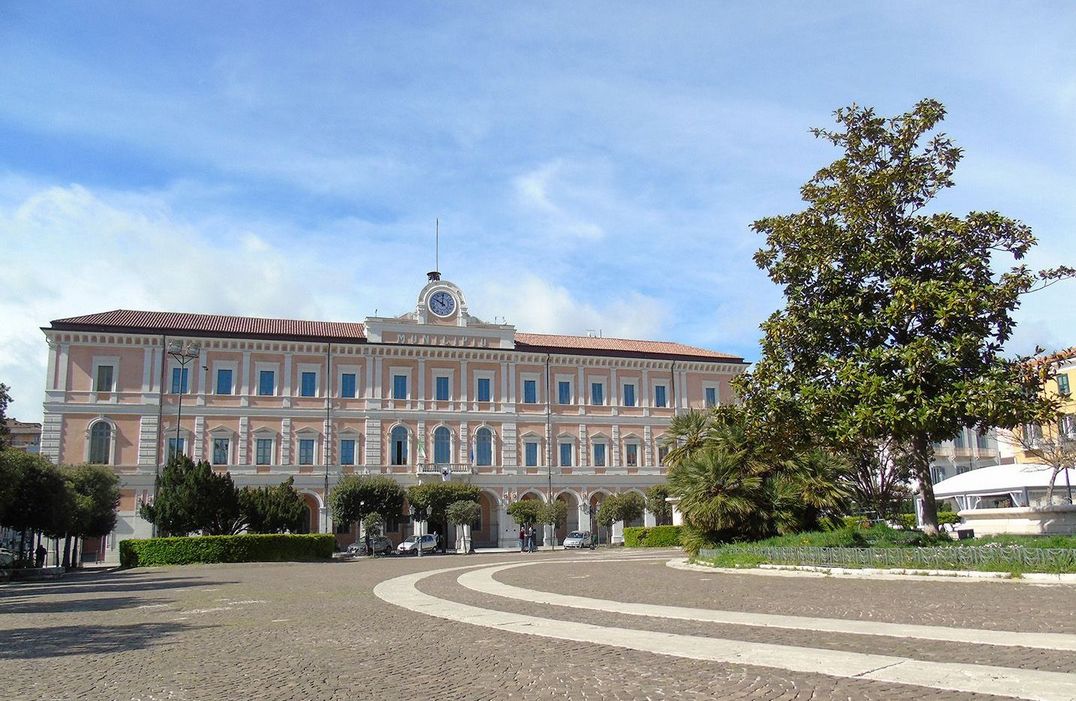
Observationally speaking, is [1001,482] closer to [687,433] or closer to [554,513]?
[687,433]

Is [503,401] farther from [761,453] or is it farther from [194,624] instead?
[194,624]

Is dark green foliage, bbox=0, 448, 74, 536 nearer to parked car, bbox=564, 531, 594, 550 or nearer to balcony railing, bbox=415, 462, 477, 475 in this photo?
balcony railing, bbox=415, 462, 477, 475

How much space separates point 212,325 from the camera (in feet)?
177

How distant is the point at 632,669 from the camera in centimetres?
818

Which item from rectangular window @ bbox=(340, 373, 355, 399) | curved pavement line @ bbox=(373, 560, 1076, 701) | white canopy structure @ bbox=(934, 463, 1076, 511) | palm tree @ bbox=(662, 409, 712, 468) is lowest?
curved pavement line @ bbox=(373, 560, 1076, 701)

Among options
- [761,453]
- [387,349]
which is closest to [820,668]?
[761,453]

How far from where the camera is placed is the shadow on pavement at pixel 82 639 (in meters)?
10.4

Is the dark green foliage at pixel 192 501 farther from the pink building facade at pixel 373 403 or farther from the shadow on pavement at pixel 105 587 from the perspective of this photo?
the pink building facade at pixel 373 403

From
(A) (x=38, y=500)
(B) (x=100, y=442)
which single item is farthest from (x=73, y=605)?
(B) (x=100, y=442)

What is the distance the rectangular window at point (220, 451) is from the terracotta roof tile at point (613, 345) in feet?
63.7

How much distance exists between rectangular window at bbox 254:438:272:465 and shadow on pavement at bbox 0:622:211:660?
40.0 meters

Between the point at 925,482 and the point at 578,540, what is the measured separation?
34004 mm

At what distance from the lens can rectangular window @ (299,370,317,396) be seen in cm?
5347

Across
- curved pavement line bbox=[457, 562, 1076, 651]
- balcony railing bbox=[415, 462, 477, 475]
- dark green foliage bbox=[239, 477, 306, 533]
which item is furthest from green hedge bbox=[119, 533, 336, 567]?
curved pavement line bbox=[457, 562, 1076, 651]
